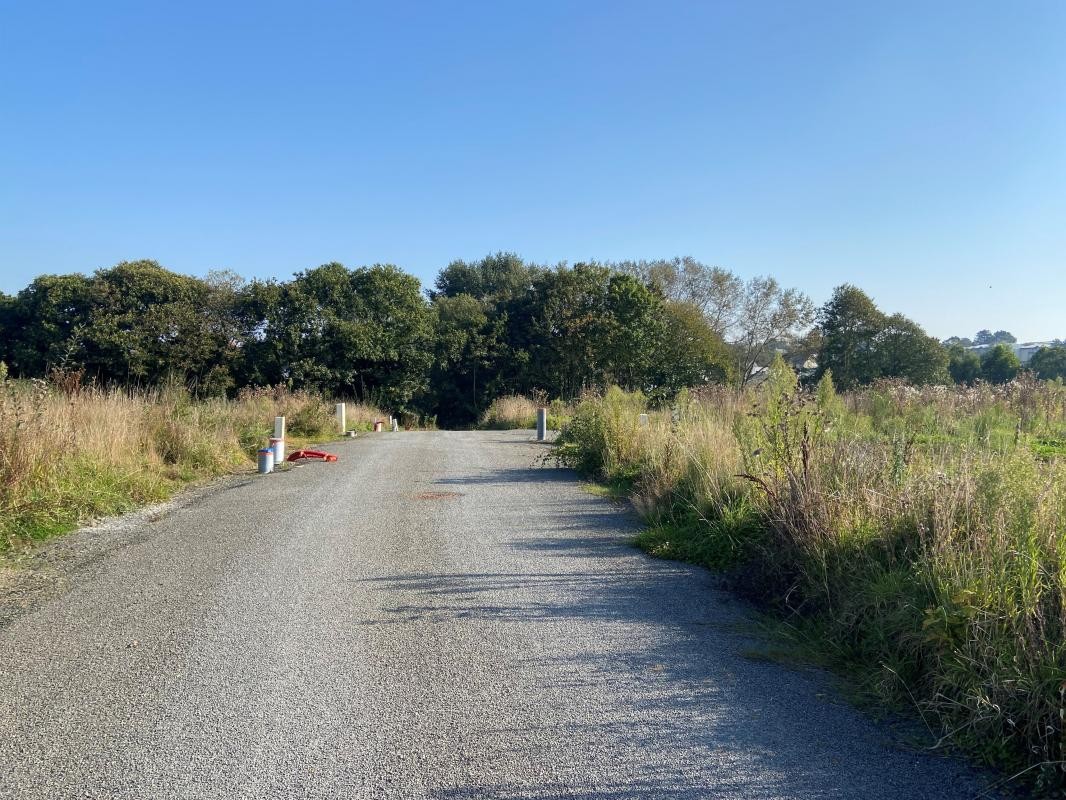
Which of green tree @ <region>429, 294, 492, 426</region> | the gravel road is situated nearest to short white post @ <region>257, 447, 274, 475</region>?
the gravel road

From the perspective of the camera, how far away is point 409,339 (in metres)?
37.5

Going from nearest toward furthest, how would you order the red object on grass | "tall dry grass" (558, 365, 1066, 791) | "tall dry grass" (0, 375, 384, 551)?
"tall dry grass" (558, 365, 1066, 791)
"tall dry grass" (0, 375, 384, 551)
the red object on grass

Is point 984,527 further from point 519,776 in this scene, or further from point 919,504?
point 519,776

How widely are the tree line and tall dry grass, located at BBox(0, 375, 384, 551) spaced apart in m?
16.4

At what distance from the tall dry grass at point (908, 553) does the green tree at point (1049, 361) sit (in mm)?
20008

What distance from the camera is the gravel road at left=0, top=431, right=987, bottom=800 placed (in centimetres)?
329

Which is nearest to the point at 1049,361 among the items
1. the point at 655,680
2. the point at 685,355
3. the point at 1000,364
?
the point at 1000,364

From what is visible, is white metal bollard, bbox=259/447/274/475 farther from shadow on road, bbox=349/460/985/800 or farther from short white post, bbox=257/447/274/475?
shadow on road, bbox=349/460/985/800

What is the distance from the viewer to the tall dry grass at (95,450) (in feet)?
27.8

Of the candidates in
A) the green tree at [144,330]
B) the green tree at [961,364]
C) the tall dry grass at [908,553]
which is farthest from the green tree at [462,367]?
the tall dry grass at [908,553]

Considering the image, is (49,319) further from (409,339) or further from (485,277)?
Answer: (485,277)

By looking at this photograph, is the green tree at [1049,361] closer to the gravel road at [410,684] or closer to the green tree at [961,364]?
the green tree at [961,364]

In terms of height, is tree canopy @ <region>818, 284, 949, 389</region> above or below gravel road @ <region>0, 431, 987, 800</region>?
above

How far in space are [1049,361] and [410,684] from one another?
29.1 m
